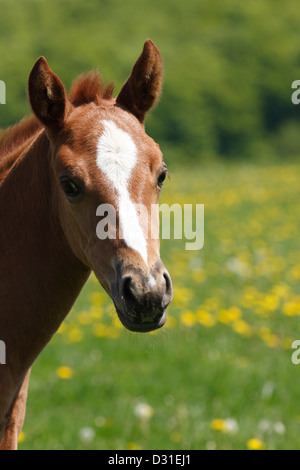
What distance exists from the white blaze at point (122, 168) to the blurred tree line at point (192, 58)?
91.1ft

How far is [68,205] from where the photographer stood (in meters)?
2.57

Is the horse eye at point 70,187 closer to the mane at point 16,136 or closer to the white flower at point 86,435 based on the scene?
the mane at point 16,136

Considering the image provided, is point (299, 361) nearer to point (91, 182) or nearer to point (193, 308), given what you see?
point (193, 308)

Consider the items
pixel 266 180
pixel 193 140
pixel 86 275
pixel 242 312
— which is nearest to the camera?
pixel 86 275

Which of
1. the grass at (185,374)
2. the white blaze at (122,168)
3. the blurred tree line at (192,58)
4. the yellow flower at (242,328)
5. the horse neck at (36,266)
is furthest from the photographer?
the blurred tree line at (192,58)

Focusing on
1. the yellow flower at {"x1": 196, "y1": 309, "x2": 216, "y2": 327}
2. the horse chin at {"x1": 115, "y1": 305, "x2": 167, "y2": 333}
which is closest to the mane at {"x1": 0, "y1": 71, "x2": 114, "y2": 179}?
the horse chin at {"x1": 115, "y1": 305, "x2": 167, "y2": 333}

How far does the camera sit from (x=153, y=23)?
153 feet

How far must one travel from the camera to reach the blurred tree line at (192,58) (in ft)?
113

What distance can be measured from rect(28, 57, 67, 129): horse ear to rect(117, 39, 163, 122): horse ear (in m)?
0.31

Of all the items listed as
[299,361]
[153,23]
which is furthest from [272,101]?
[299,361]

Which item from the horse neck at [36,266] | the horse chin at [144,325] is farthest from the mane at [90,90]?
the horse chin at [144,325]

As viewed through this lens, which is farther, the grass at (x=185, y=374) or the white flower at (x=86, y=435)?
the grass at (x=185, y=374)

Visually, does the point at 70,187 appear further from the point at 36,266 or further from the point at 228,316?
the point at 228,316

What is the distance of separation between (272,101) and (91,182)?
1472 inches
